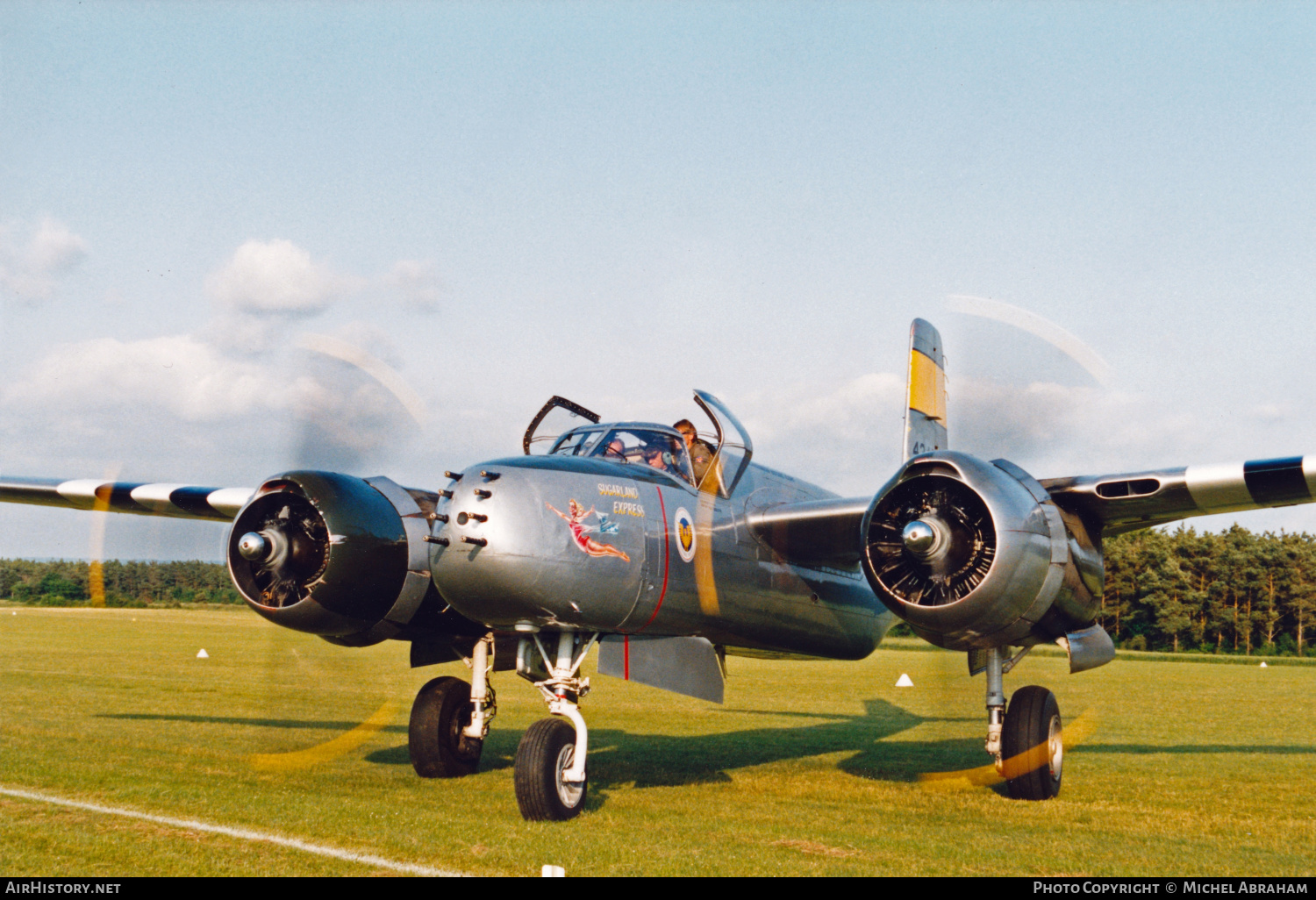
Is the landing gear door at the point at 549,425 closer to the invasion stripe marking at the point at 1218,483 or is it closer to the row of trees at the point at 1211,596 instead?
the invasion stripe marking at the point at 1218,483

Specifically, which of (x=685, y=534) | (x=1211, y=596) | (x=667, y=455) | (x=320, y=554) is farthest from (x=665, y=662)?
(x=1211, y=596)

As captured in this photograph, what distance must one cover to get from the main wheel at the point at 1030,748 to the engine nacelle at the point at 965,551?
144 cm

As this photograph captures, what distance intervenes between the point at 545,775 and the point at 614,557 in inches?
76.9

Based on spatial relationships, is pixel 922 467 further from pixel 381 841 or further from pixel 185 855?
pixel 185 855

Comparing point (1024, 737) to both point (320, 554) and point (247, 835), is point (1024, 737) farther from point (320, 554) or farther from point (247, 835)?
point (247, 835)

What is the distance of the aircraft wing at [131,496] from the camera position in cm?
1390

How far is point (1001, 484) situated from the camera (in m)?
9.67

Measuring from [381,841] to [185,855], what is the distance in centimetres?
140

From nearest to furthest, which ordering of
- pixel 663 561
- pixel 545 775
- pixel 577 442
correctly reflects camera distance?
pixel 545 775, pixel 663 561, pixel 577 442

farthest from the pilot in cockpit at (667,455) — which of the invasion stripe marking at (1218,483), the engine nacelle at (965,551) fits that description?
the invasion stripe marking at (1218,483)

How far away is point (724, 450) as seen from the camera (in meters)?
11.3

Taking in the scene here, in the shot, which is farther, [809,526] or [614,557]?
[809,526]

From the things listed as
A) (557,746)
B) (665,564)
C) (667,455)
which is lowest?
(557,746)
